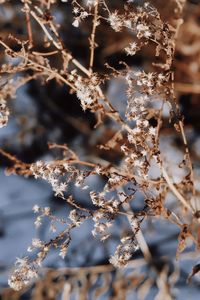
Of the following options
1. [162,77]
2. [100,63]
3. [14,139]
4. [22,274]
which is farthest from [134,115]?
[14,139]

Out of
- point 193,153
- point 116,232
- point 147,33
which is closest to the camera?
point 147,33

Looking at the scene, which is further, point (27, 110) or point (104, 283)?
point (27, 110)

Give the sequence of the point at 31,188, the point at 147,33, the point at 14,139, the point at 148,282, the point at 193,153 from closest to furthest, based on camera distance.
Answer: the point at 147,33, the point at 148,282, the point at 193,153, the point at 31,188, the point at 14,139

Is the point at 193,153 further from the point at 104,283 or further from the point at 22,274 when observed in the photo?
the point at 22,274

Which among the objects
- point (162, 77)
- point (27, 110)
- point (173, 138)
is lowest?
point (162, 77)

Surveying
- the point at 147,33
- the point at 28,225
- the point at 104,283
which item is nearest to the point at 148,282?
the point at 104,283

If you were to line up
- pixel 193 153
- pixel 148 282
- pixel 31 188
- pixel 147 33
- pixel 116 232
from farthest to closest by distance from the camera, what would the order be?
pixel 31 188, pixel 193 153, pixel 116 232, pixel 148 282, pixel 147 33

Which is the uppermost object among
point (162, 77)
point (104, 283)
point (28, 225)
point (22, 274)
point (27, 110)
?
point (27, 110)

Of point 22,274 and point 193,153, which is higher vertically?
point 193,153

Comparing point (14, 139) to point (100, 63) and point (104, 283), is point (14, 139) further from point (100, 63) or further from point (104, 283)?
point (104, 283)
